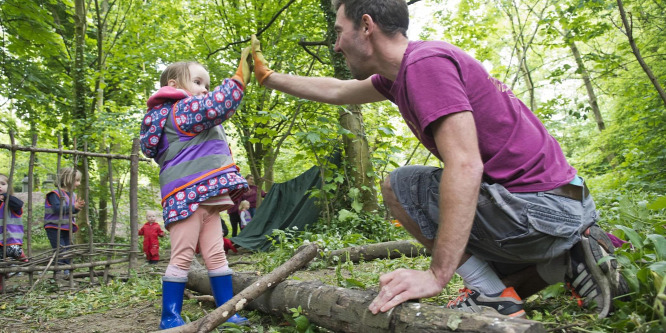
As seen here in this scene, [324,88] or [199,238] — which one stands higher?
[324,88]

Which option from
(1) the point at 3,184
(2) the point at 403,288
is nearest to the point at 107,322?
(2) the point at 403,288

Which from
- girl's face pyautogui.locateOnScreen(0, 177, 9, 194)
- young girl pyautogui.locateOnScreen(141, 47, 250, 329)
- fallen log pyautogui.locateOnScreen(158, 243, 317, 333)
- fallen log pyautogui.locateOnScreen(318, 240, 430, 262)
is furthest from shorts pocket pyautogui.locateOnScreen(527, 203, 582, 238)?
girl's face pyautogui.locateOnScreen(0, 177, 9, 194)

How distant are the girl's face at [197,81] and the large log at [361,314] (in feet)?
4.45

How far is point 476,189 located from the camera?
1483 mm

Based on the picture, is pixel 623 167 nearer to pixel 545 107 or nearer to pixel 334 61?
pixel 545 107

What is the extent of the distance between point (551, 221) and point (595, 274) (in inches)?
10.6

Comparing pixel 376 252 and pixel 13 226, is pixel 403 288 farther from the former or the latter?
pixel 13 226

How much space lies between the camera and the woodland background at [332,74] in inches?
234

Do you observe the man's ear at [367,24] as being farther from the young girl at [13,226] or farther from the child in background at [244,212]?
the child in background at [244,212]

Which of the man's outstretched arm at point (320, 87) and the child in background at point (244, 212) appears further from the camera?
the child in background at point (244, 212)

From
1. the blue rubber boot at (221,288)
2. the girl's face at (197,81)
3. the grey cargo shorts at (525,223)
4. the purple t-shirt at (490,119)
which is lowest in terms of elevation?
the blue rubber boot at (221,288)

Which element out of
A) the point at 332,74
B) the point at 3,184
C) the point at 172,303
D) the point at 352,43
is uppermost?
the point at 332,74

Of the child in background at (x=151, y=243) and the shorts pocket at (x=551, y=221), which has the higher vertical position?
the child in background at (x=151, y=243)

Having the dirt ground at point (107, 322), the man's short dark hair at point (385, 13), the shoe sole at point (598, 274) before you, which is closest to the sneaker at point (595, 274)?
the shoe sole at point (598, 274)
